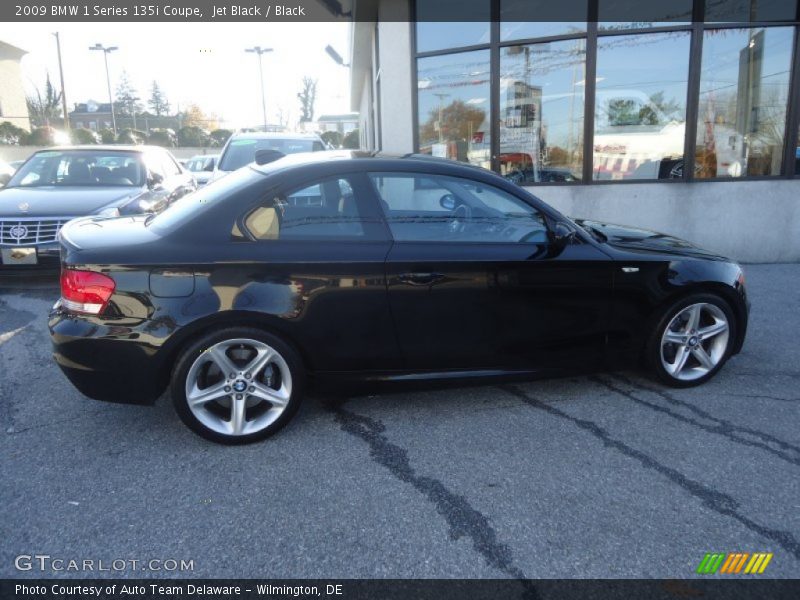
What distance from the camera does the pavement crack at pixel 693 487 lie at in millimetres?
2484

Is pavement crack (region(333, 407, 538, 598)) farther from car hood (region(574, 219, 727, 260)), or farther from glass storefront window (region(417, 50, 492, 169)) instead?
glass storefront window (region(417, 50, 492, 169))

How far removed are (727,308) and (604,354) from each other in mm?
947

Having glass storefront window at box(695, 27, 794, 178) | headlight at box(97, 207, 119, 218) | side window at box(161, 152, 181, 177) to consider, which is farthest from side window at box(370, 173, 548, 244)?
side window at box(161, 152, 181, 177)

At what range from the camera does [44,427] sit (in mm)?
3479

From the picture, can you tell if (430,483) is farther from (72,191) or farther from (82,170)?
(82,170)

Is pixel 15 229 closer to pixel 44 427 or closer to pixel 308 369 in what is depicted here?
pixel 44 427

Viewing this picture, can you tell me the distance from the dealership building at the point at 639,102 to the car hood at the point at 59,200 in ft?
→ 14.2

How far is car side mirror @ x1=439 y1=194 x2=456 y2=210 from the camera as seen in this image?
11.9 feet

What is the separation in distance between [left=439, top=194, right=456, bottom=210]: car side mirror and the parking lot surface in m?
1.22

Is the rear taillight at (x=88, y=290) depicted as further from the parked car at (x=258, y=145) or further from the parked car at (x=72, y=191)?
the parked car at (x=258, y=145)

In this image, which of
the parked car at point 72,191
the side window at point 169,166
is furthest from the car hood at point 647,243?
the side window at point 169,166

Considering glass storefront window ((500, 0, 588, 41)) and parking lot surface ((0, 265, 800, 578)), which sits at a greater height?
glass storefront window ((500, 0, 588, 41))

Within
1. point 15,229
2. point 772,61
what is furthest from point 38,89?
point 772,61
